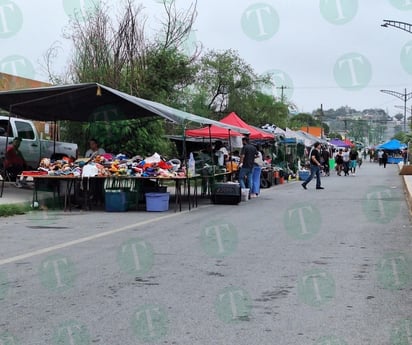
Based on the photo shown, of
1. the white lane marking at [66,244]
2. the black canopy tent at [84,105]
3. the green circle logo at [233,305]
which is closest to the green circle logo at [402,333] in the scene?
the green circle logo at [233,305]

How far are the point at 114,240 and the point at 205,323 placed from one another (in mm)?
4851

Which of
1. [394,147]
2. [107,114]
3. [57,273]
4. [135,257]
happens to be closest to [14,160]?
[107,114]

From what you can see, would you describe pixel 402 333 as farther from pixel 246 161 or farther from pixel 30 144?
pixel 30 144

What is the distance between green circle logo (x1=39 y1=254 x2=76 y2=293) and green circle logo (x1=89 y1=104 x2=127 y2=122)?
10.2 meters

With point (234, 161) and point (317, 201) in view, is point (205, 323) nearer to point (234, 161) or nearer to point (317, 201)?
point (317, 201)

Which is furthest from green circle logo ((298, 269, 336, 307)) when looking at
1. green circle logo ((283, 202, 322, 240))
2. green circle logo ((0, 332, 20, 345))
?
green circle logo ((283, 202, 322, 240))

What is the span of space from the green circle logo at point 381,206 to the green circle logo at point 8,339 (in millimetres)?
9304

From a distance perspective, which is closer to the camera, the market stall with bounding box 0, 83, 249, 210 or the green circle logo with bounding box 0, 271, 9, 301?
the green circle logo with bounding box 0, 271, 9, 301

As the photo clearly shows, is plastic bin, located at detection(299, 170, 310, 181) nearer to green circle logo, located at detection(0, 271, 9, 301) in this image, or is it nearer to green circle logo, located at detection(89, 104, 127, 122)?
green circle logo, located at detection(89, 104, 127, 122)

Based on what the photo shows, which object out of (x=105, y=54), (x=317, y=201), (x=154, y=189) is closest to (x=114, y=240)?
(x=154, y=189)

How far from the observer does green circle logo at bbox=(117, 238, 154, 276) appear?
7.56m

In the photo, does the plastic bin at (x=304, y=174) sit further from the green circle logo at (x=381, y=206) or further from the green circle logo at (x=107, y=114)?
the green circle logo at (x=107, y=114)

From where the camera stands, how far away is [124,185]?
47.7ft

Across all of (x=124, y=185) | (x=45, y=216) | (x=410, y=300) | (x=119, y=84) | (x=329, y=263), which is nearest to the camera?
(x=410, y=300)
